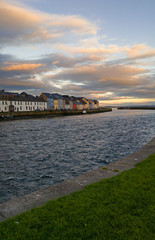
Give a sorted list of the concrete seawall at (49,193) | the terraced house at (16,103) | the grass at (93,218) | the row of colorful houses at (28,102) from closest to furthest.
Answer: the grass at (93,218) < the concrete seawall at (49,193) < the terraced house at (16,103) < the row of colorful houses at (28,102)

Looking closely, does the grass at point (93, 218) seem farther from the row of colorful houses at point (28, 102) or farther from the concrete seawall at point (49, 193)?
the row of colorful houses at point (28, 102)

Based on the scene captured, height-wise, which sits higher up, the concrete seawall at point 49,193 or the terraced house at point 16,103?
the terraced house at point 16,103

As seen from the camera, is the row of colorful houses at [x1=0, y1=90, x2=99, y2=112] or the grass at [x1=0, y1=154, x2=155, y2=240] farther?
the row of colorful houses at [x1=0, y1=90, x2=99, y2=112]

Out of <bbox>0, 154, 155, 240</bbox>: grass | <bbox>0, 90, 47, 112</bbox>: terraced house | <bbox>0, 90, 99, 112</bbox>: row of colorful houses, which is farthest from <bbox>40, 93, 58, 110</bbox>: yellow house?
<bbox>0, 154, 155, 240</bbox>: grass

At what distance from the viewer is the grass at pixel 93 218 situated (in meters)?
4.16

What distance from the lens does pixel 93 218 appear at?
4.71 m

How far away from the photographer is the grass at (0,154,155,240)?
13.7 ft

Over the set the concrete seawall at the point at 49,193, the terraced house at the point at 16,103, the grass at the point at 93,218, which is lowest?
the concrete seawall at the point at 49,193

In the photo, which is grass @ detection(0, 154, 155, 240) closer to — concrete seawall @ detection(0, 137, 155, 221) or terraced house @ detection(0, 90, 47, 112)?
concrete seawall @ detection(0, 137, 155, 221)

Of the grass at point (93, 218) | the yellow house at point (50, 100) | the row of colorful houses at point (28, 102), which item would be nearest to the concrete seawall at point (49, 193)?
the grass at point (93, 218)

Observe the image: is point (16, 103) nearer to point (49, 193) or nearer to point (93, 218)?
point (49, 193)

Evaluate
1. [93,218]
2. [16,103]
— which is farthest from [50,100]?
[93,218]

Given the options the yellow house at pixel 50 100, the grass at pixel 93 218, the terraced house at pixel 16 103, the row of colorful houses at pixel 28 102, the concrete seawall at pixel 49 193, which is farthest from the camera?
the yellow house at pixel 50 100

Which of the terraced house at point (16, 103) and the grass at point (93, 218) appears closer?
the grass at point (93, 218)
